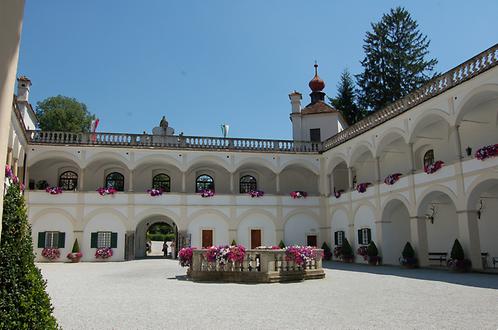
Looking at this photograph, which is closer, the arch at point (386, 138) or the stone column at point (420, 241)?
the stone column at point (420, 241)

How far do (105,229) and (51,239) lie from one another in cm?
336

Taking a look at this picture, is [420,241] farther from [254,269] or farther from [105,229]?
[105,229]

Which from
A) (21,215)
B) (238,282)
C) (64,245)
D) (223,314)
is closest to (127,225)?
(64,245)

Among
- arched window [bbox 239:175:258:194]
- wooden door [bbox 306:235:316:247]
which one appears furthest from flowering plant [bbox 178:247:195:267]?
arched window [bbox 239:175:258:194]

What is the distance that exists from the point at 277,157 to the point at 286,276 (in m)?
18.2

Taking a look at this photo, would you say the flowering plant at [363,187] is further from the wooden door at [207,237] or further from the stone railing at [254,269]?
the stone railing at [254,269]

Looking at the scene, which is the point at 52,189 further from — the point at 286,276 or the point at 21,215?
the point at 21,215

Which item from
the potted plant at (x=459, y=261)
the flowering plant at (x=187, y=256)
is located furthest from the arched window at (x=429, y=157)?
the flowering plant at (x=187, y=256)

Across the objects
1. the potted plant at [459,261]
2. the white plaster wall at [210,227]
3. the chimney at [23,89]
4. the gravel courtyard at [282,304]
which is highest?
the chimney at [23,89]

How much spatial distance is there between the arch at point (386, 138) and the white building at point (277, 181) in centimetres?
10

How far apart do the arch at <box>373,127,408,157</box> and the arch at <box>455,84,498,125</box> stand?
4.50 metres

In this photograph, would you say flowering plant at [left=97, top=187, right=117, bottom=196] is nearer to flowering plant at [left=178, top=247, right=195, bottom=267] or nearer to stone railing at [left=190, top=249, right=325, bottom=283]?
flowering plant at [left=178, top=247, right=195, bottom=267]

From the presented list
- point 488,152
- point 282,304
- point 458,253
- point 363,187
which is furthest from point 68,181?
point 488,152

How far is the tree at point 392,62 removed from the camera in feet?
145
